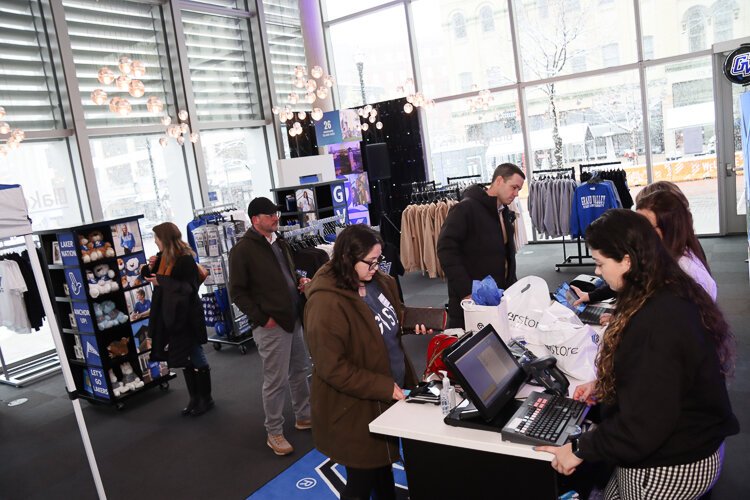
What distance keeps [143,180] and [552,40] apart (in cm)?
702

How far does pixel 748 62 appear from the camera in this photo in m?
5.71

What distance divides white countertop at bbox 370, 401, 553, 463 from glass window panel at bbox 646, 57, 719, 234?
8.18 metres

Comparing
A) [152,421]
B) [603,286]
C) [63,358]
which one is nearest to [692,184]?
[603,286]

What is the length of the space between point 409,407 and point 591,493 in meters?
0.89

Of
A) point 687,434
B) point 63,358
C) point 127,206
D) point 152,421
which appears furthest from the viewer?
point 127,206

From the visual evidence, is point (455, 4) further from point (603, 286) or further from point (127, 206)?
point (603, 286)

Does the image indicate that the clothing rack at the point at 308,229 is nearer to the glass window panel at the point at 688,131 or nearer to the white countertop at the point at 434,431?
the white countertop at the point at 434,431

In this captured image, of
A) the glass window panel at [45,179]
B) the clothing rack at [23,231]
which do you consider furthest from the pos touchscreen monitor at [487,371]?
the glass window panel at [45,179]

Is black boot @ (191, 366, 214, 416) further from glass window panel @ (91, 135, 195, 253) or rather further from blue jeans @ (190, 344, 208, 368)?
glass window panel @ (91, 135, 195, 253)

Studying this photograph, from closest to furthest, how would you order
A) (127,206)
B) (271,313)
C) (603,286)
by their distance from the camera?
(603,286) < (271,313) < (127,206)

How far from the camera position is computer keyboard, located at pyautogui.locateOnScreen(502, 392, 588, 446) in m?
1.95

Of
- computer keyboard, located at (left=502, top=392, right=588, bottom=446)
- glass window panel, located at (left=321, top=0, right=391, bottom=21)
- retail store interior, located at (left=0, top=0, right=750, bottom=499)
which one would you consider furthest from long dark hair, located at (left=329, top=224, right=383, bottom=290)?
glass window panel, located at (left=321, top=0, right=391, bottom=21)

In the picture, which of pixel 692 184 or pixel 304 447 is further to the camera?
pixel 692 184

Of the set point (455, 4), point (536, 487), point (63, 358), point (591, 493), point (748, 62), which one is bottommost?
point (591, 493)
